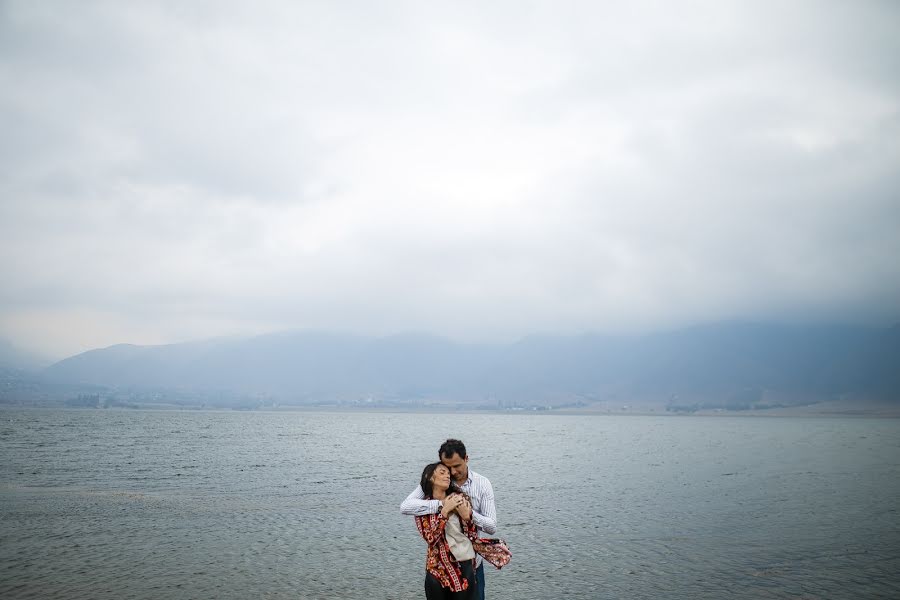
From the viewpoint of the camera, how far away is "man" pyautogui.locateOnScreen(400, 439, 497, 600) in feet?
23.9

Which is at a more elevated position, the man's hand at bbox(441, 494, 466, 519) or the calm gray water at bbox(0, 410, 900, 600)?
the man's hand at bbox(441, 494, 466, 519)

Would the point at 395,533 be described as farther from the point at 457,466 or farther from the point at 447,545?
the point at 457,466

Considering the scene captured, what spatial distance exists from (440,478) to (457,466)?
0.27m

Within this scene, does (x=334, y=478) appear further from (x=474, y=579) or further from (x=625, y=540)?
(x=474, y=579)

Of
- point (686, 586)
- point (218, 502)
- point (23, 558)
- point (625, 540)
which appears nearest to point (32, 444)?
point (218, 502)

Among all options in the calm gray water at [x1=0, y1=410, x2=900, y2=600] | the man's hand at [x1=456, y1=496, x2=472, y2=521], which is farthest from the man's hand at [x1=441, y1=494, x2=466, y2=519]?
the calm gray water at [x1=0, y1=410, x2=900, y2=600]

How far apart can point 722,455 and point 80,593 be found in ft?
249

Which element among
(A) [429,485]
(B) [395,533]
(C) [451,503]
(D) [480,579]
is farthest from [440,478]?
(B) [395,533]

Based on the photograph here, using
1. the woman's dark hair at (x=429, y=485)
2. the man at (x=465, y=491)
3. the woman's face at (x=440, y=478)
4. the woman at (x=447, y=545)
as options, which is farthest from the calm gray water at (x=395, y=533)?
the woman's face at (x=440, y=478)

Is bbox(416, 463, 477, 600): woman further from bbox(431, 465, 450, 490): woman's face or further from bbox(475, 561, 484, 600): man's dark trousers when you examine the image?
bbox(475, 561, 484, 600): man's dark trousers

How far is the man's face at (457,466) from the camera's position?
748 centimetres

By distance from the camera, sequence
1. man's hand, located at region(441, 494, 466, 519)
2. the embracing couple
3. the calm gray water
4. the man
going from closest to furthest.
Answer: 1. man's hand, located at region(441, 494, 466, 519)
2. the man
3. the embracing couple
4. the calm gray water

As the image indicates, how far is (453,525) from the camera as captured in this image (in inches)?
294

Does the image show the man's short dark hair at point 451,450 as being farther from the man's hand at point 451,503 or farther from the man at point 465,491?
the man's hand at point 451,503
